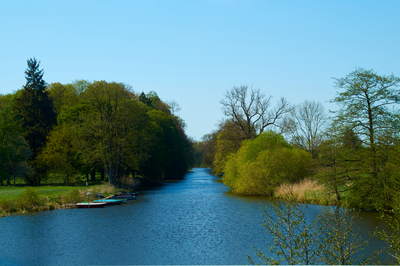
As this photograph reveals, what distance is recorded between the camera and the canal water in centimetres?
1647

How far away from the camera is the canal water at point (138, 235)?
16469 mm

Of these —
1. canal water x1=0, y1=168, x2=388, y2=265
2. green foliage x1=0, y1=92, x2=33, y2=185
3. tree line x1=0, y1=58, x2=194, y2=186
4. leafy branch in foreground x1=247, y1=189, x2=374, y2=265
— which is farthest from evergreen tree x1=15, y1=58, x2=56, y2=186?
leafy branch in foreground x1=247, y1=189, x2=374, y2=265

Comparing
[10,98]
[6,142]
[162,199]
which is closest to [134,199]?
[162,199]

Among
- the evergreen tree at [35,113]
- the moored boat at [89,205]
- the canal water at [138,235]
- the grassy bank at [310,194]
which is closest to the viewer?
the canal water at [138,235]

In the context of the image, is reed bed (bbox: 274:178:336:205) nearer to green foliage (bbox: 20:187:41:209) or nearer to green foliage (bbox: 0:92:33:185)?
green foliage (bbox: 20:187:41:209)

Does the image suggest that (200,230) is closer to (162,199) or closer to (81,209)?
(81,209)

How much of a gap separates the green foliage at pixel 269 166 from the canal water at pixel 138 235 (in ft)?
21.9

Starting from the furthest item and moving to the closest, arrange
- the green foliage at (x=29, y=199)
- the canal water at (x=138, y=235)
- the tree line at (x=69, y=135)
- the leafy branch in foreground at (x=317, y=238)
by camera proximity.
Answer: the tree line at (x=69, y=135), the green foliage at (x=29, y=199), the canal water at (x=138, y=235), the leafy branch in foreground at (x=317, y=238)

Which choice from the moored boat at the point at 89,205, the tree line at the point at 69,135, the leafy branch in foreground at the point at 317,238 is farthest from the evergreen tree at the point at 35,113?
the leafy branch in foreground at the point at 317,238

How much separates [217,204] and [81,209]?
43.1 feet

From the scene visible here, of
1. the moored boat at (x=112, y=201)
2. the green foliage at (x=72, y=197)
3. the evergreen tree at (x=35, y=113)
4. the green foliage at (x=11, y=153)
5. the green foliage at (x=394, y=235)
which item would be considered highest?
the evergreen tree at (x=35, y=113)

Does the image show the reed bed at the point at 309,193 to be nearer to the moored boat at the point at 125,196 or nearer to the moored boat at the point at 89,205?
the moored boat at the point at 125,196

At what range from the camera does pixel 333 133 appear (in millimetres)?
27656

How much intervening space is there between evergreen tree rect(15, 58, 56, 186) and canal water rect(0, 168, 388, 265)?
72.4 ft
